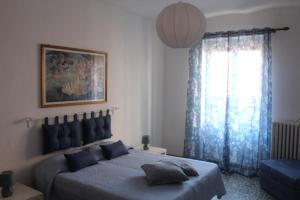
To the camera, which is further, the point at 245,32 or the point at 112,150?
the point at 245,32

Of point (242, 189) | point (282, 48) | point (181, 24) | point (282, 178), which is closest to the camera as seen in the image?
point (181, 24)

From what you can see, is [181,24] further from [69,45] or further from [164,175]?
[69,45]

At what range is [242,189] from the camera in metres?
3.71

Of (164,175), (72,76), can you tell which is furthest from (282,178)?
(72,76)

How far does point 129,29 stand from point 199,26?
203 cm

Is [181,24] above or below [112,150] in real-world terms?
above

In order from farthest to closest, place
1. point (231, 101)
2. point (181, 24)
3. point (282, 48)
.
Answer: point (231, 101) < point (282, 48) < point (181, 24)

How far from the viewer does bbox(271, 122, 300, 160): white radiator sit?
A: 373 cm

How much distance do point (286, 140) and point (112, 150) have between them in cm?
244

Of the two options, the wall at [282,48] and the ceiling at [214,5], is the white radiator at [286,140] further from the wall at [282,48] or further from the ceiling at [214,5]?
the ceiling at [214,5]

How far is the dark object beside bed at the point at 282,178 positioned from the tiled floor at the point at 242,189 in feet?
0.40

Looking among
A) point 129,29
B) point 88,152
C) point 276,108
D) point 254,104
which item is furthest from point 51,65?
point 276,108

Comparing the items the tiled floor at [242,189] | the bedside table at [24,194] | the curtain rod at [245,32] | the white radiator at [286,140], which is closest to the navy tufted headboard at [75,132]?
the bedside table at [24,194]

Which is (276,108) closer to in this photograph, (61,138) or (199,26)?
(199,26)
